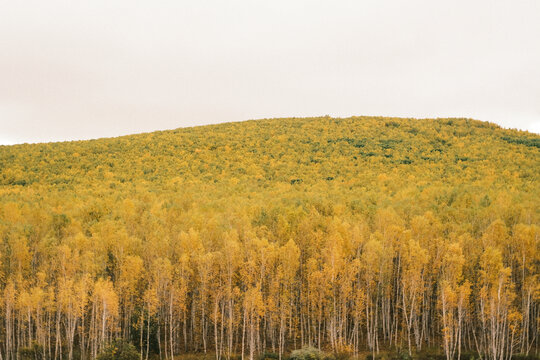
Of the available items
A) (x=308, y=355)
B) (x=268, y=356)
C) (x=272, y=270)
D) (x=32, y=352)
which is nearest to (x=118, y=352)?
(x=32, y=352)

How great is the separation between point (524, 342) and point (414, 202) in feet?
53.7

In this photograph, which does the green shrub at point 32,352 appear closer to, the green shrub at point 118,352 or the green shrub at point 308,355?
the green shrub at point 118,352

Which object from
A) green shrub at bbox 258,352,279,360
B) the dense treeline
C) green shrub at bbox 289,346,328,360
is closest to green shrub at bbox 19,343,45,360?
the dense treeline

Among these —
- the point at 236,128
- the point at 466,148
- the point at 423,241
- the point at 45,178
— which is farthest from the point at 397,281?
the point at 236,128

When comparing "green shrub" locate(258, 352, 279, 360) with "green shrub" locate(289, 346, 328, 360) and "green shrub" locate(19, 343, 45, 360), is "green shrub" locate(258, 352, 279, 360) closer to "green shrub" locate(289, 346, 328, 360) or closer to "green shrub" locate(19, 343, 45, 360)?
"green shrub" locate(289, 346, 328, 360)

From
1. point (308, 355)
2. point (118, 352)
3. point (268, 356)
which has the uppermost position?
point (118, 352)

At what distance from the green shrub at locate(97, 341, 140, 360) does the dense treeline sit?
1.56m

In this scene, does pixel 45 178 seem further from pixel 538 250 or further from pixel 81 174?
pixel 538 250

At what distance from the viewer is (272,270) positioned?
36312mm

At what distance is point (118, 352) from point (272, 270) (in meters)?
14.4

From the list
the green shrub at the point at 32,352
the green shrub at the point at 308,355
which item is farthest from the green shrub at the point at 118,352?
the green shrub at the point at 308,355

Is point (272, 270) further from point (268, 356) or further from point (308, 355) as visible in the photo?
point (308, 355)

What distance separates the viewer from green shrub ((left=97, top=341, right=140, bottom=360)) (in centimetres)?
3138

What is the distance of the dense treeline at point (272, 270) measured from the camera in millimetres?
33562
